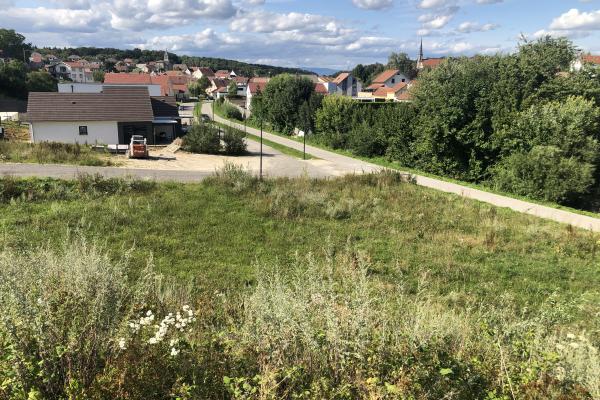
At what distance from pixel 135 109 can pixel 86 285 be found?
33.8 metres

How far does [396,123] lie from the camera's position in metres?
27.6

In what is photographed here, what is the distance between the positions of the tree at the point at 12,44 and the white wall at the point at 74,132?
329 feet

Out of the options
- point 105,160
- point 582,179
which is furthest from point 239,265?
point 105,160

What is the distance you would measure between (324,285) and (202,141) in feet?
92.4

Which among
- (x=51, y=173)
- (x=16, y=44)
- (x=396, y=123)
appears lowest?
(x=51, y=173)

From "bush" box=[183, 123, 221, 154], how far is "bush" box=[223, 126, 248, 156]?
63 cm

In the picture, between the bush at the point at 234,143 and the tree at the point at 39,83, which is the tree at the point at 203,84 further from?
the bush at the point at 234,143

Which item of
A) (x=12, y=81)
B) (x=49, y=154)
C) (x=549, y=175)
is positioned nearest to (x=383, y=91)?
(x=549, y=175)

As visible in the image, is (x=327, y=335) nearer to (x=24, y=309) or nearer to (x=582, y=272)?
(x=24, y=309)

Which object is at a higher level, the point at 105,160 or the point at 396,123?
the point at 396,123

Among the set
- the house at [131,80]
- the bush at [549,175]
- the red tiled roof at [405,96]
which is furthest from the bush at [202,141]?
the house at [131,80]

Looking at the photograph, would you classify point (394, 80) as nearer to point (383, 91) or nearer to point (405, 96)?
point (383, 91)

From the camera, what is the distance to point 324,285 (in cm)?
443

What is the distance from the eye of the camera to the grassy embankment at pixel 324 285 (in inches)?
124
